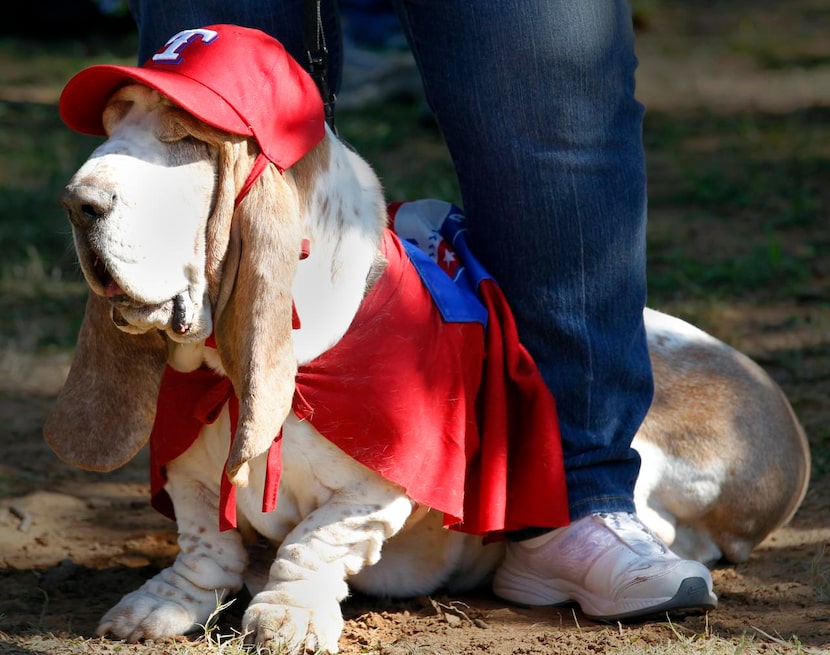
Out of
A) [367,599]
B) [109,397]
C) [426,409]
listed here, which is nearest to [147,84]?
[109,397]

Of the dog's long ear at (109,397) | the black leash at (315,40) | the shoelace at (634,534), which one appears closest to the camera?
the dog's long ear at (109,397)

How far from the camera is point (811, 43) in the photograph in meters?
9.59

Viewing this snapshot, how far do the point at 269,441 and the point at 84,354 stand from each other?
54 centimetres

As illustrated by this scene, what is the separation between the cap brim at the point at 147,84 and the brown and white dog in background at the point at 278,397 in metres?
0.04

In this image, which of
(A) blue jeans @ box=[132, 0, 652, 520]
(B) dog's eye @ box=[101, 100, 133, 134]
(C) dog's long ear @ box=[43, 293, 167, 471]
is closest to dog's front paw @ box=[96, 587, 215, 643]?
(C) dog's long ear @ box=[43, 293, 167, 471]

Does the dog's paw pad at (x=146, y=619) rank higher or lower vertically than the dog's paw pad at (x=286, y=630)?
lower

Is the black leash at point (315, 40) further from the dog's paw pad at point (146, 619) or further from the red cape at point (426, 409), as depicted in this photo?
the dog's paw pad at point (146, 619)

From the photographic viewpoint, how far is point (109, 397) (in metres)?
2.70

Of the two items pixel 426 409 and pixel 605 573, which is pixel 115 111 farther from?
pixel 605 573

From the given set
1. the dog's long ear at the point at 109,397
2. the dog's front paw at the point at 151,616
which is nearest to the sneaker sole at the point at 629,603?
the dog's front paw at the point at 151,616

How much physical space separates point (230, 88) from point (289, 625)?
111 centimetres

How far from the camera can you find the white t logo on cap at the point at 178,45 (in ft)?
7.88

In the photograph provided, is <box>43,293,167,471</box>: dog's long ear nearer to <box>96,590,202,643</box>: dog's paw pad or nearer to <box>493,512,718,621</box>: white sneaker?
<box>96,590,202,643</box>: dog's paw pad

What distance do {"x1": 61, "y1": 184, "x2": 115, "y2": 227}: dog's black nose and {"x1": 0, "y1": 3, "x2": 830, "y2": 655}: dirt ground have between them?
0.94m
